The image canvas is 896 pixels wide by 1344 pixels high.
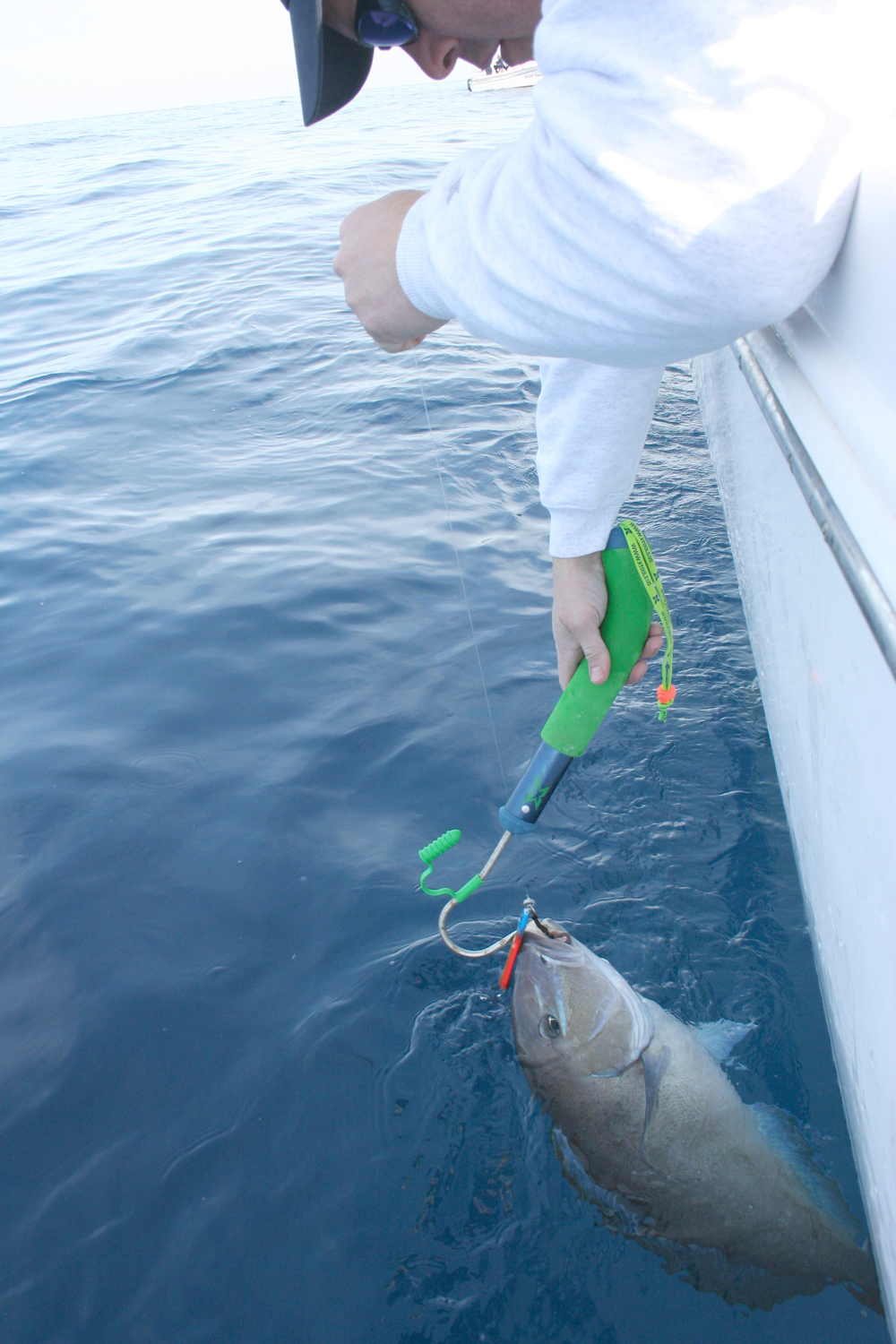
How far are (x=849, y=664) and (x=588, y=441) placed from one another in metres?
0.70

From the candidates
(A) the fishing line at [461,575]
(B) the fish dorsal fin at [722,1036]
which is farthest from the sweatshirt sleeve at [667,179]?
(A) the fishing line at [461,575]

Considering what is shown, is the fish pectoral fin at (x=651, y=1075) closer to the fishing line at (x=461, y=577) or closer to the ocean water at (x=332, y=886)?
the ocean water at (x=332, y=886)

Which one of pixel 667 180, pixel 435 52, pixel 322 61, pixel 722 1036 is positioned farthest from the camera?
pixel 722 1036

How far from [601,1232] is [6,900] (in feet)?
6.97

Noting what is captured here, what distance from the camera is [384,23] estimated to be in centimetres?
130

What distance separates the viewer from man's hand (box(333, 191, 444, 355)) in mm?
1149

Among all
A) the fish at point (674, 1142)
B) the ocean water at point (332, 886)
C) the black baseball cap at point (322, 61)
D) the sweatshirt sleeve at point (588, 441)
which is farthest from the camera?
the ocean water at point (332, 886)

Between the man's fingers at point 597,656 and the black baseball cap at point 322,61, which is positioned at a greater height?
the black baseball cap at point 322,61

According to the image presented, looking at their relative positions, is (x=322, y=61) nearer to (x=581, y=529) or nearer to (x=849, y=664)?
(x=581, y=529)

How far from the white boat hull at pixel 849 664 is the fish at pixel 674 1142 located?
0.63 feet

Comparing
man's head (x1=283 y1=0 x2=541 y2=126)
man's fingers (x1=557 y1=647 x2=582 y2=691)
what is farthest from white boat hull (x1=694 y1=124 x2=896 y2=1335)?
man's head (x1=283 y1=0 x2=541 y2=126)

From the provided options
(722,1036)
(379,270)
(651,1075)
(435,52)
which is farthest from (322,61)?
(722,1036)

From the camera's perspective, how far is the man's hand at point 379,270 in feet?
3.77

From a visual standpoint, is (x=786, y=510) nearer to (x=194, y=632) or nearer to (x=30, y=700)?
(x=194, y=632)
